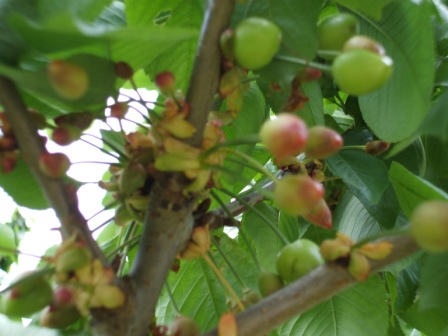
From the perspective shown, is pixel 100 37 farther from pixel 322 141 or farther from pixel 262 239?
pixel 262 239

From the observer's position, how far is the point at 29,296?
0.41 meters

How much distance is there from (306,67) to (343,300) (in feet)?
1.34

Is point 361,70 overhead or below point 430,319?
overhead

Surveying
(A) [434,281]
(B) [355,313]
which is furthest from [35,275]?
(B) [355,313]

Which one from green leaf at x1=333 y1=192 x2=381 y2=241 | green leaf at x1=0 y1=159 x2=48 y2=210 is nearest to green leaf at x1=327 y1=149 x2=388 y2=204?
green leaf at x1=333 y1=192 x2=381 y2=241

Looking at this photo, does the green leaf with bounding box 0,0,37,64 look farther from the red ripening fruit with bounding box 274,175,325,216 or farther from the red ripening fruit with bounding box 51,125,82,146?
the red ripening fruit with bounding box 274,175,325,216

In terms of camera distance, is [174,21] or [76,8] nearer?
[76,8]

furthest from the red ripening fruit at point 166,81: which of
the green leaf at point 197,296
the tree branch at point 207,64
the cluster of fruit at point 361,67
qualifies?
the green leaf at point 197,296

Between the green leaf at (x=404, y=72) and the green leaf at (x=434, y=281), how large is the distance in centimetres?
12

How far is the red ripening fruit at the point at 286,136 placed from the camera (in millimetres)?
368

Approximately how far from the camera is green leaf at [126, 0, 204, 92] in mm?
653

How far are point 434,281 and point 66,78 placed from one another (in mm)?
361

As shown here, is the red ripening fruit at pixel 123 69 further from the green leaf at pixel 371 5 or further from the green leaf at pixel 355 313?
the green leaf at pixel 355 313

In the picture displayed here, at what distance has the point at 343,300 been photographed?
77cm
